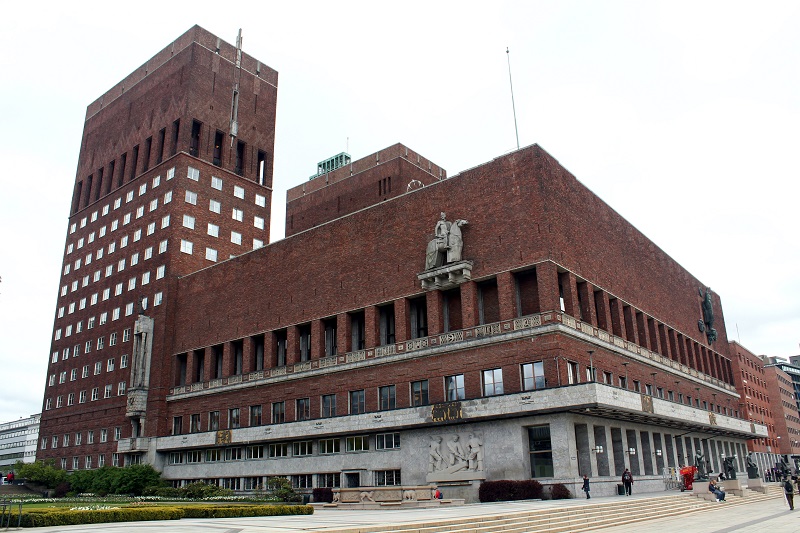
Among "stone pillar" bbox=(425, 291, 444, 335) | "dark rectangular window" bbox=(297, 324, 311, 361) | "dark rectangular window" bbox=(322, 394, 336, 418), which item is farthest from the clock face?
"dark rectangular window" bbox=(322, 394, 336, 418)

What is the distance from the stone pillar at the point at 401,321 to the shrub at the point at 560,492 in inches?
567

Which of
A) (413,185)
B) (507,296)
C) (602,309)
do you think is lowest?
(507,296)

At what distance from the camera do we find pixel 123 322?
69375 millimetres

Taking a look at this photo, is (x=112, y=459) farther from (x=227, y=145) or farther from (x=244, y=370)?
(x=227, y=145)

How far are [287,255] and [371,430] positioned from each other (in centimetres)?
1906

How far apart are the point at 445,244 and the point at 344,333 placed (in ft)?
36.9

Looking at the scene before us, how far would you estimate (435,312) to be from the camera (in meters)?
44.4

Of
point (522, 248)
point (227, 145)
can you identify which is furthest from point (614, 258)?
point (227, 145)

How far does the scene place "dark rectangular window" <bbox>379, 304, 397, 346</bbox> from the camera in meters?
48.6

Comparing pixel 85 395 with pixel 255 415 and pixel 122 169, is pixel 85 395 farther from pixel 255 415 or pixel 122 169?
pixel 255 415

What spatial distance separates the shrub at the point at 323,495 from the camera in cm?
4328

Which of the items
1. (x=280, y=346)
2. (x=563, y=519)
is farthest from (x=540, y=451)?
(x=280, y=346)

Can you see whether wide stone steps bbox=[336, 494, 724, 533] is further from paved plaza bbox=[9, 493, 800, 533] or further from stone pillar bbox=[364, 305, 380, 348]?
stone pillar bbox=[364, 305, 380, 348]

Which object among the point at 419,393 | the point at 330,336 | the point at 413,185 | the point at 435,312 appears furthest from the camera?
the point at 413,185
